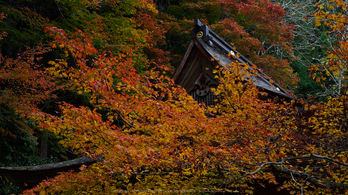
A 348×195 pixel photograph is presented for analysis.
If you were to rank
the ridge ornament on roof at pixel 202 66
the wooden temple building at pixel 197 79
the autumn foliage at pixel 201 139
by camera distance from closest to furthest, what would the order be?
the autumn foliage at pixel 201 139 < the wooden temple building at pixel 197 79 < the ridge ornament on roof at pixel 202 66

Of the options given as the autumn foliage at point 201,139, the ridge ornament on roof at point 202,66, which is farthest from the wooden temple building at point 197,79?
the autumn foliage at point 201,139

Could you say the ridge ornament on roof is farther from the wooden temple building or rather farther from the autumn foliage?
the autumn foliage

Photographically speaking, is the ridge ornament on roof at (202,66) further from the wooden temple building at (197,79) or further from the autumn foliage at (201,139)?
the autumn foliage at (201,139)

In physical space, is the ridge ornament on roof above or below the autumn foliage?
above

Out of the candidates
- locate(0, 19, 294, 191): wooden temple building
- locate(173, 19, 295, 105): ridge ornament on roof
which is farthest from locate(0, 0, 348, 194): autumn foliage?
locate(173, 19, 295, 105): ridge ornament on roof

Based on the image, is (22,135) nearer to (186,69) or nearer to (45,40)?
(45,40)

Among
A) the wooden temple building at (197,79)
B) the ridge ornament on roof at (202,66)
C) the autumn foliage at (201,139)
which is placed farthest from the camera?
the ridge ornament on roof at (202,66)

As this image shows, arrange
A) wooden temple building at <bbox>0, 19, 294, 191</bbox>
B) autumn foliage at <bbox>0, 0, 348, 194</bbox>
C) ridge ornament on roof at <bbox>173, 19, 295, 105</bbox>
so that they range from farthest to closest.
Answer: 1. ridge ornament on roof at <bbox>173, 19, 295, 105</bbox>
2. wooden temple building at <bbox>0, 19, 294, 191</bbox>
3. autumn foliage at <bbox>0, 0, 348, 194</bbox>

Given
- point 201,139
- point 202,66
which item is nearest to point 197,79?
point 202,66

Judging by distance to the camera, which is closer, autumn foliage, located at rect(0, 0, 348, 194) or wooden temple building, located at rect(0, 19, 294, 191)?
autumn foliage, located at rect(0, 0, 348, 194)

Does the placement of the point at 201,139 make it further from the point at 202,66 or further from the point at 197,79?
the point at 202,66

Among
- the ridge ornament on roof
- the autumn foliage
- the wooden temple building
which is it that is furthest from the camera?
the ridge ornament on roof

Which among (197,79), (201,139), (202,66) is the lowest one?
(201,139)

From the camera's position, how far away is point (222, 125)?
245 inches
